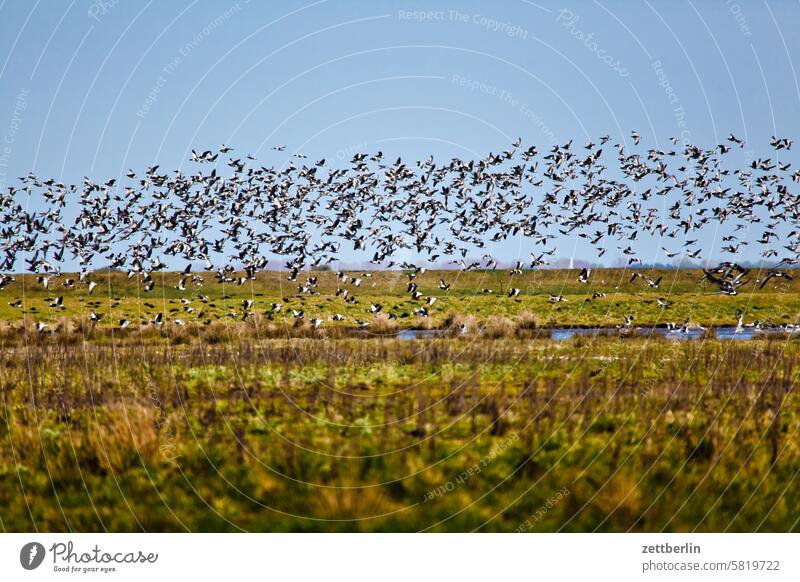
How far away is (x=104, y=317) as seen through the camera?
54812 millimetres

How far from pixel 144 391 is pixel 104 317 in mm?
39086

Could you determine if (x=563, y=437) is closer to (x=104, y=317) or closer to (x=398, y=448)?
(x=398, y=448)
